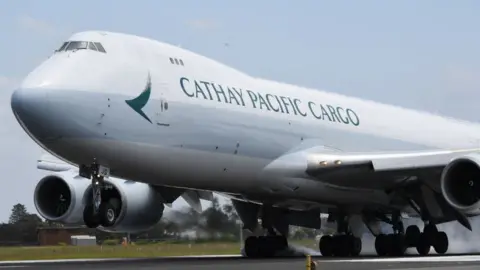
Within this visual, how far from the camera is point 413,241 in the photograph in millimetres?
30781

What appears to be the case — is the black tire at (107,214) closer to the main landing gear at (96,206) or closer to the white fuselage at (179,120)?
the main landing gear at (96,206)

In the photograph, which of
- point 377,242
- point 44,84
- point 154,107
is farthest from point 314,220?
point 44,84

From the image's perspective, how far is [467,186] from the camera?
25359 mm

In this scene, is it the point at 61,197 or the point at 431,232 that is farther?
the point at 431,232

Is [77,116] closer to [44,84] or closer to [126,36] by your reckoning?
[44,84]

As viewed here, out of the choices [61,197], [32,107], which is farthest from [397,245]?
[32,107]

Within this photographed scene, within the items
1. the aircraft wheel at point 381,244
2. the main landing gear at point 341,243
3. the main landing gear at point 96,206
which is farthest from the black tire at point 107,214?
the aircraft wheel at point 381,244

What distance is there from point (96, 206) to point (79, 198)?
4453 mm

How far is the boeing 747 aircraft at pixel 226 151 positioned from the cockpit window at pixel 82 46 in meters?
0.03

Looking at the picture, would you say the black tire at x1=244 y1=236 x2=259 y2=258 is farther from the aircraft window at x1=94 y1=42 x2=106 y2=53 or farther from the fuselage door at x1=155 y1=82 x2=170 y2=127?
the aircraft window at x1=94 y1=42 x2=106 y2=53

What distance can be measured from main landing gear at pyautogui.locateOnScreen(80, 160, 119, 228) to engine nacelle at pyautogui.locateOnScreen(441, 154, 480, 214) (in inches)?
315

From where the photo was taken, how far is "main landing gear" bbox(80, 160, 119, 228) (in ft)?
76.2

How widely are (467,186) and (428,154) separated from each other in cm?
134

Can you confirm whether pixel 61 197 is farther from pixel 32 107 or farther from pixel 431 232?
pixel 431 232
